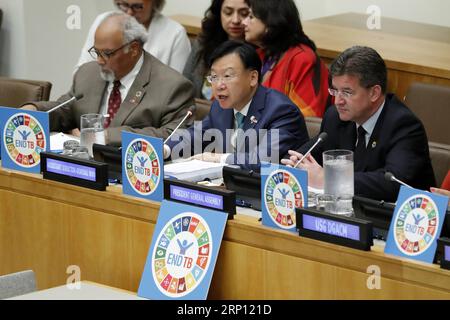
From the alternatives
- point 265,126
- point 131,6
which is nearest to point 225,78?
point 265,126

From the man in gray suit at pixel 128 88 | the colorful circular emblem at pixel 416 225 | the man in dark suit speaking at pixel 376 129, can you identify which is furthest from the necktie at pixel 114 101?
the colorful circular emblem at pixel 416 225

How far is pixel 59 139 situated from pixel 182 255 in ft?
3.98

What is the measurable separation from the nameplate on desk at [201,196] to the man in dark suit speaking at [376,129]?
1.54ft

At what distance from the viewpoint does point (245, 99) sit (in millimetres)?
3711

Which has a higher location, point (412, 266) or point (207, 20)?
point (207, 20)

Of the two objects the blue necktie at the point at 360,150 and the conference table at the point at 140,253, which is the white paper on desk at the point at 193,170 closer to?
the conference table at the point at 140,253

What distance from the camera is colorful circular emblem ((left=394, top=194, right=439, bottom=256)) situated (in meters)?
2.43

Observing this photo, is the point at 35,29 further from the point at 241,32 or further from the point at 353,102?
the point at 353,102

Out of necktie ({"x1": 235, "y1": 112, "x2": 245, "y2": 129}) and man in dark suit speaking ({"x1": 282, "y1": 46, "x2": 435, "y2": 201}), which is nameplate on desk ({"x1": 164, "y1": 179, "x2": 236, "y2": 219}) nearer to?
man in dark suit speaking ({"x1": 282, "y1": 46, "x2": 435, "y2": 201})

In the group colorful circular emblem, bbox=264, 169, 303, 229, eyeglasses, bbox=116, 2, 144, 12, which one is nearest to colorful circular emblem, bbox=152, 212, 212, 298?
colorful circular emblem, bbox=264, 169, 303, 229

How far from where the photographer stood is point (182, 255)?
275 centimetres

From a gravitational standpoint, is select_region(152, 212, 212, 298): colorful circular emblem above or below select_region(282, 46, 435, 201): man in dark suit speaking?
below

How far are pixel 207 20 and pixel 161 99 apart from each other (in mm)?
878
